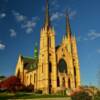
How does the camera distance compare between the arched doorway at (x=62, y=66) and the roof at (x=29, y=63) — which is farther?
the roof at (x=29, y=63)


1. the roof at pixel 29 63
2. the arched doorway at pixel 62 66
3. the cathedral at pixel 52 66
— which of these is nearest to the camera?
the cathedral at pixel 52 66

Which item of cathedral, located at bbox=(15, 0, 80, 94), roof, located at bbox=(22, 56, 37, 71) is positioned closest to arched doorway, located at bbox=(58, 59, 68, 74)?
cathedral, located at bbox=(15, 0, 80, 94)

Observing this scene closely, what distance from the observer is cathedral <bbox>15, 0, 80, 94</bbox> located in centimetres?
6756

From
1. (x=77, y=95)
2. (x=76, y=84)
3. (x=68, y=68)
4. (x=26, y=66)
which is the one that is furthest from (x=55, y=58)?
(x=77, y=95)

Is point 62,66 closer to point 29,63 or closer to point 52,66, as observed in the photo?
point 52,66

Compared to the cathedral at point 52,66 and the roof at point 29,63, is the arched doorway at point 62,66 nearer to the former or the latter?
the cathedral at point 52,66

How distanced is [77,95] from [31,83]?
53.8m

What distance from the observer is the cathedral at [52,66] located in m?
67.6

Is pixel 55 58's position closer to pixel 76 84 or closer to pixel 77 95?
pixel 76 84

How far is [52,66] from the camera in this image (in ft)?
228

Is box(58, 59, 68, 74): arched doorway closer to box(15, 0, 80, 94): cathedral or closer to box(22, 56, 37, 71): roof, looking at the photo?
box(15, 0, 80, 94): cathedral

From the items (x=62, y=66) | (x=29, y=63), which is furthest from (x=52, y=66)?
(x=29, y=63)

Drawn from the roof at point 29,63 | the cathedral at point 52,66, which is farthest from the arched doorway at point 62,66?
the roof at point 29,63

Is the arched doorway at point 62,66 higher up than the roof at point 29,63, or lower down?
lower down
